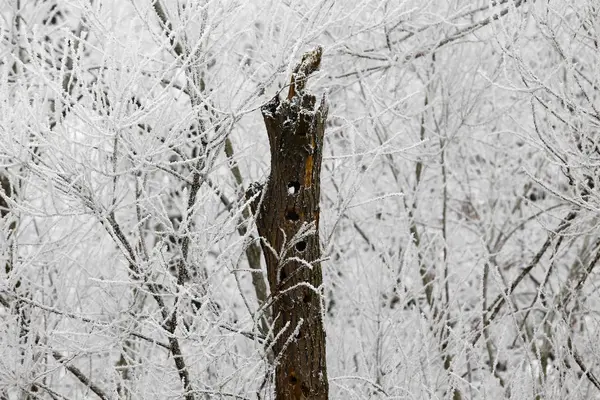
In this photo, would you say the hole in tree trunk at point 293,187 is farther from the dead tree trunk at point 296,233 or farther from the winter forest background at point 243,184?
the winter forest background at point 243,184

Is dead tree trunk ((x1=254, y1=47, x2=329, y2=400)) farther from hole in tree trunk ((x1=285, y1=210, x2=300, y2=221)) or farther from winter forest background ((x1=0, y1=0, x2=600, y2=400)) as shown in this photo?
winter forest background ((x1=0, y1=0, x2=600, y2=400))

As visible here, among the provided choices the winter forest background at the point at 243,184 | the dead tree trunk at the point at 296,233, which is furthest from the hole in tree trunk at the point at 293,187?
the winter forest background at the point at 243,184

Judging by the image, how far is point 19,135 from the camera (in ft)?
9.86

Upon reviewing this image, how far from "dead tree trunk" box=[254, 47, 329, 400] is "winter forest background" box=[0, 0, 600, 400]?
131 millimetres

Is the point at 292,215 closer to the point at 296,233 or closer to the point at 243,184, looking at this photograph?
the point at 296,233

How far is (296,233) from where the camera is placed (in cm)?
310

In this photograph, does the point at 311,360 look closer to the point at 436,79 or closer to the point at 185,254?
the point at 185,254

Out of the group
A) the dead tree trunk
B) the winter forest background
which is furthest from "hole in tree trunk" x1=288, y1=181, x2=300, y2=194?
the winter forest background

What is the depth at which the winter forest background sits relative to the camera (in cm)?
327

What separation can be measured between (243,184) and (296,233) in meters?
3.08

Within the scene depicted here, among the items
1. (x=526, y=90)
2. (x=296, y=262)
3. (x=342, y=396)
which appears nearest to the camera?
(x=296, y=262)

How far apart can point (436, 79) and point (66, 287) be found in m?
3.94

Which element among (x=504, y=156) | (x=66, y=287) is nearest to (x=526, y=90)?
(x=66, y=287)

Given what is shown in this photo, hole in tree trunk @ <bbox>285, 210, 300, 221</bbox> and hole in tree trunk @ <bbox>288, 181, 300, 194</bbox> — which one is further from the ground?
hole in tree trunk @ <bbox>288, 181, 300, 194</bbox>
